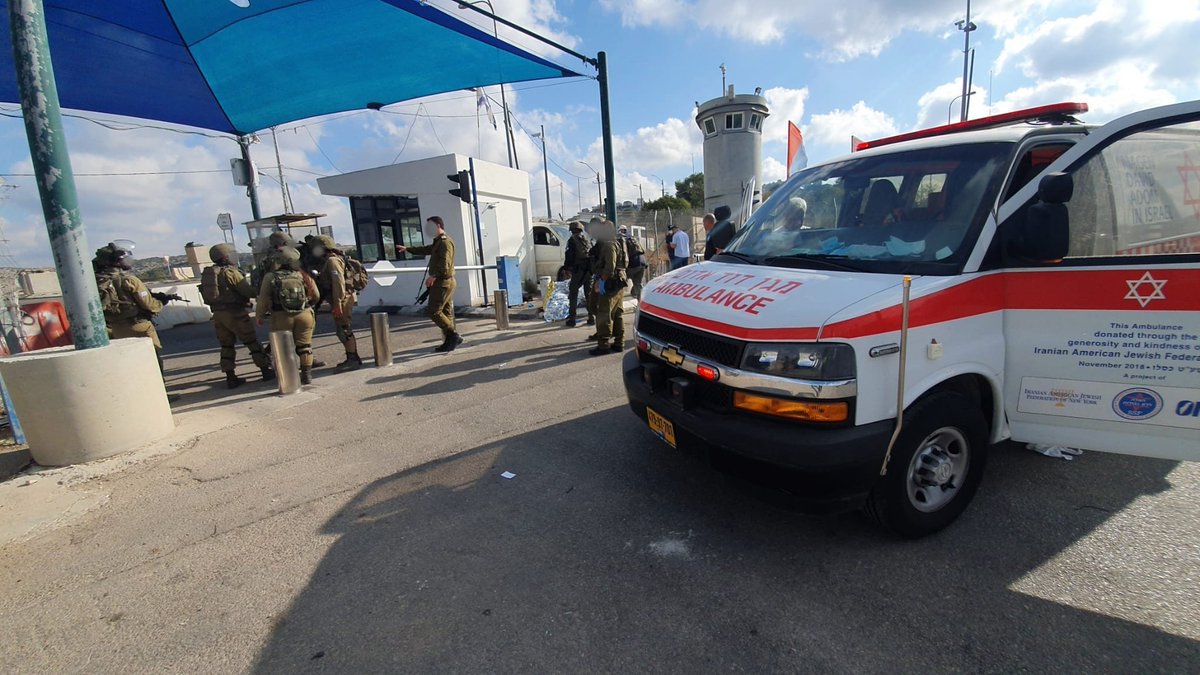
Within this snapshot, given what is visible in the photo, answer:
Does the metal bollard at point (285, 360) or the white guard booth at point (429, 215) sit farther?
the white guard booth at point (429, 215)

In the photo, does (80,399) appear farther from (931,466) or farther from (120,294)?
(931,466)

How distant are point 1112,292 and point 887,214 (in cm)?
108

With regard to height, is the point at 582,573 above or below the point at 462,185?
below

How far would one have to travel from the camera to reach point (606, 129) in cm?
970

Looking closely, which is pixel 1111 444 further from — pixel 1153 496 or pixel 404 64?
pixel 404 64

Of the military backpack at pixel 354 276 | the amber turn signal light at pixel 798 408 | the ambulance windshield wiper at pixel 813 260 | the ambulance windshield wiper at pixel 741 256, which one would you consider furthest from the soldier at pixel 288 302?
the amber turn signal light at pixel 798 408

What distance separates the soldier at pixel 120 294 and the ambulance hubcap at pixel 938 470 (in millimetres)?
7267

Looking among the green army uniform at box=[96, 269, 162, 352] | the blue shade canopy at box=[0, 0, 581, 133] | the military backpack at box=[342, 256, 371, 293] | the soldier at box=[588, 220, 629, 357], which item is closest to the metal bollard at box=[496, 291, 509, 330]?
the military backpack at box=[342, 256, 371, 293]

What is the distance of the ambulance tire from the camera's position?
242 centimetres

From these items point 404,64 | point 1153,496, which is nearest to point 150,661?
point 1153,496

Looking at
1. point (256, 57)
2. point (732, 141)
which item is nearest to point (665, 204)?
point (732, 141)

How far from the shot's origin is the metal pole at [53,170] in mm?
3910

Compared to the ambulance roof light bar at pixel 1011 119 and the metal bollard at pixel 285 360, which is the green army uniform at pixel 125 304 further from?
the ambulance roof light bar at pixel 1011 119

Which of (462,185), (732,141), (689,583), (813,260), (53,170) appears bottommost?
(689,583)
